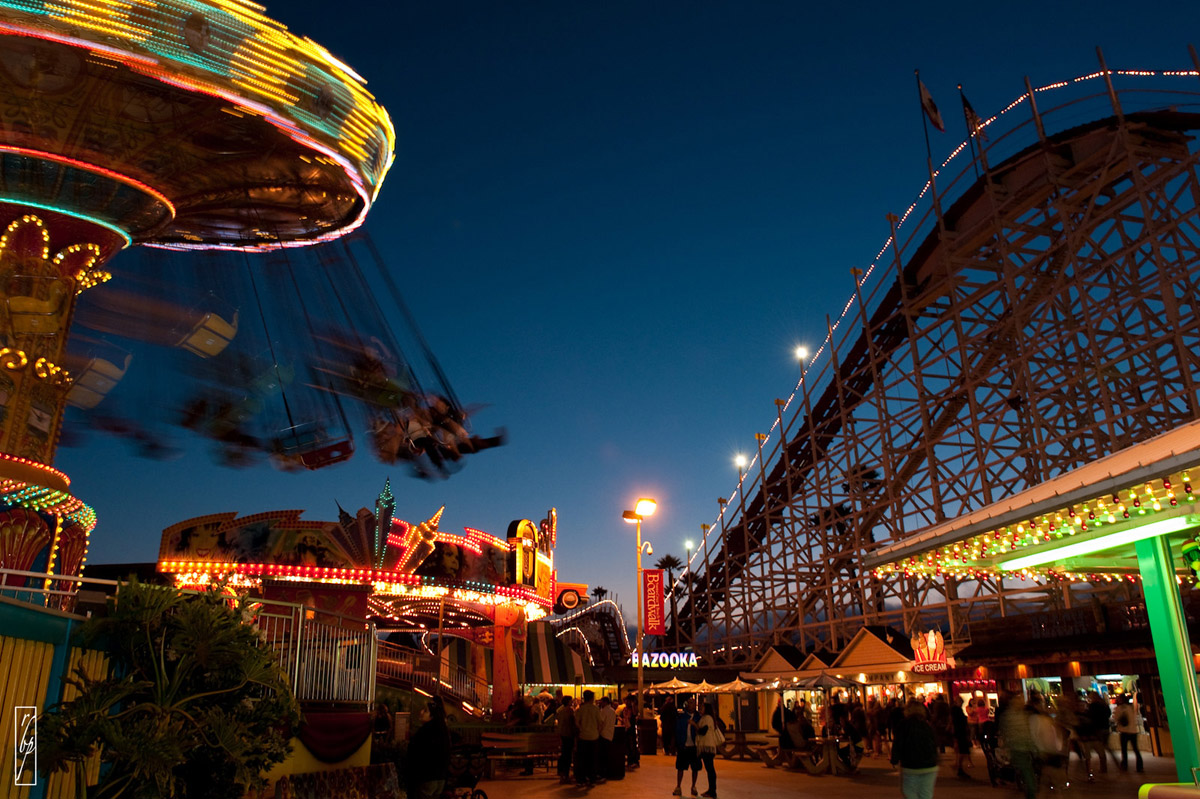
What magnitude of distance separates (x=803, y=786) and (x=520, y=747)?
16.6ft

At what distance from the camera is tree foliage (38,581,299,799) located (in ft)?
17.8

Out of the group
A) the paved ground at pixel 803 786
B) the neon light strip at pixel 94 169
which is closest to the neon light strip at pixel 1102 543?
the paved ground at pixel 803 786

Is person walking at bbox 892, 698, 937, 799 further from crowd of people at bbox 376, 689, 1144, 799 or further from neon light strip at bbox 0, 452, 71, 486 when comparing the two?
neon light strip at bbox 0, 452, 71, 486

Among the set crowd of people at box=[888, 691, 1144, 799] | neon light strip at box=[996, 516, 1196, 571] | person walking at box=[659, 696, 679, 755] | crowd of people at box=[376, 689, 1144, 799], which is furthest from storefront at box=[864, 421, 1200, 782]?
person walking at box=[659, 696, 679, 755]

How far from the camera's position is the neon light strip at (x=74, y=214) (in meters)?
13.2

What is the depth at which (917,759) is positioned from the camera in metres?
7.82

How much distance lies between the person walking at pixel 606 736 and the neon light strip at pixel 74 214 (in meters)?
11.1

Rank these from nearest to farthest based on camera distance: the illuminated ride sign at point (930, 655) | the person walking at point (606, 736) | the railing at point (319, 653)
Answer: the railing at point (319, 653), the person walking at point (606, 736), the illuminated ride sign at point (930, 655)

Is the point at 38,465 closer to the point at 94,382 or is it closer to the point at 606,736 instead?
the point at 94,382

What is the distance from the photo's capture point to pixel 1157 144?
2158cm

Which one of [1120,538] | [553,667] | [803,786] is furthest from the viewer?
[553,667]

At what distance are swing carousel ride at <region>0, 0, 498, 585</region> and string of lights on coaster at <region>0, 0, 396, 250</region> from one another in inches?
0.9

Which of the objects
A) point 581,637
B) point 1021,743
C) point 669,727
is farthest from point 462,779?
point 581,637

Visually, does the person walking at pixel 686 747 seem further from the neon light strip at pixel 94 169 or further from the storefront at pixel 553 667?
the storefront at pixel 553 667
